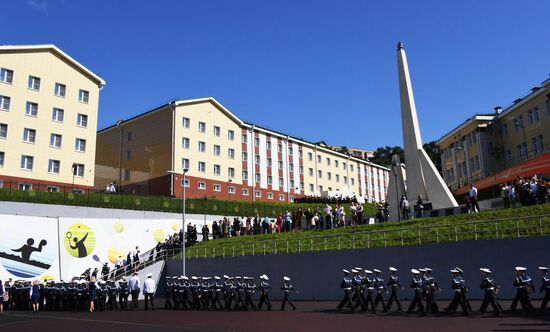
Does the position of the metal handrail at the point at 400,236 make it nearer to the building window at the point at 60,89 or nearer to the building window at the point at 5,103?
the building window at the point at 5,103

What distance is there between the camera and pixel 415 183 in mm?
36625

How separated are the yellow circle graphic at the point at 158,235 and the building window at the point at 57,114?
1739 cm

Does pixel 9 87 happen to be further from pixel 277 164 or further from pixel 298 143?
pixel 298 143

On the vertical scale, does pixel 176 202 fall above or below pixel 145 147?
below

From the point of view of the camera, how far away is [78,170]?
49.2m

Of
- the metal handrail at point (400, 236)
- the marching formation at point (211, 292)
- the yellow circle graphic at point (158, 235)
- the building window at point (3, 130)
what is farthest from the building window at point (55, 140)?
the marching formation at point (211, 292)

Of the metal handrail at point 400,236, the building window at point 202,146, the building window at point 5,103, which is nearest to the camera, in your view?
the metal handrail at point 400,236

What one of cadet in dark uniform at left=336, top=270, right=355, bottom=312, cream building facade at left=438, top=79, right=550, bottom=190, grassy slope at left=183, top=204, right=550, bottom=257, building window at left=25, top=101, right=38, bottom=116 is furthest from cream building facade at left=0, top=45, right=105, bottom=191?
cream building facade at left=438, top=79, right=550, bottom=190

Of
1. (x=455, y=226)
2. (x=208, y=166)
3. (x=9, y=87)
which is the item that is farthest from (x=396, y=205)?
(x=9, y=87)

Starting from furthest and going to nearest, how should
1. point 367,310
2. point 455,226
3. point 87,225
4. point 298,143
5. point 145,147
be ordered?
point 298,143 < point 145,147 < point 87,225 < point 455,226 < point 367,310

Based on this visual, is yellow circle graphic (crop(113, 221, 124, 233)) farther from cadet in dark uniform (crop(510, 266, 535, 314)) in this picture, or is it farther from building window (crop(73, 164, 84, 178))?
cadet in dark uniform (crop(510, 266, 535, 314))

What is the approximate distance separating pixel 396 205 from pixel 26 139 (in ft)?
112

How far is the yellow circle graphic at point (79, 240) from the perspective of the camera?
33625 millimetres

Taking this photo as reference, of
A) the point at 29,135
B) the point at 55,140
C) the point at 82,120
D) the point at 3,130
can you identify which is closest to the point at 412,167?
the point at 82,120
